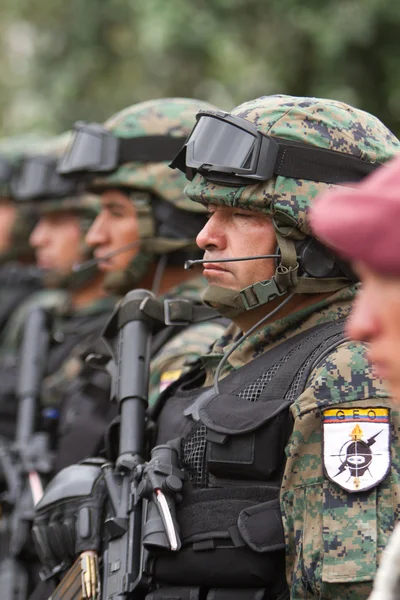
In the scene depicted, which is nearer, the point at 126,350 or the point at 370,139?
the point at 370,139

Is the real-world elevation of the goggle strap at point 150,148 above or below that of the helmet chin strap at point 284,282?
above

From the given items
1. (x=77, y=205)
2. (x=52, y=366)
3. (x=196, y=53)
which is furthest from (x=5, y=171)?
(x=196, y=53)

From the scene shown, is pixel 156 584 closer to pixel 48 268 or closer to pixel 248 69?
pixel 48 268

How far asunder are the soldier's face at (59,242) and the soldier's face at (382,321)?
5278mm

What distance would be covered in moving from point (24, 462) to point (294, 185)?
9.26 feet

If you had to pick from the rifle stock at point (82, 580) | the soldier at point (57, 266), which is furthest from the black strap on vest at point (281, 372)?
the soldier at point (57, 266)

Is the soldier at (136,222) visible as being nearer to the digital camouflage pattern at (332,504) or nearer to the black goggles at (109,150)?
the black goggles at (109,150)

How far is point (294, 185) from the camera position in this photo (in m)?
3.31

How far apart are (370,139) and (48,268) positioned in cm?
401

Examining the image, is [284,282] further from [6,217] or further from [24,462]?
[6,217]

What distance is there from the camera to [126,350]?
3.87m

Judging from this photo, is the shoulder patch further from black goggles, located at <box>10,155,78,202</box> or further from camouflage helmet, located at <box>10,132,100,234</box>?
black goggles, located at <box>10,155,78,202</box>

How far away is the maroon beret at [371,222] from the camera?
165 centimetres

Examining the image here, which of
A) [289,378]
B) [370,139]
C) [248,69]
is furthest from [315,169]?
[248,69]
